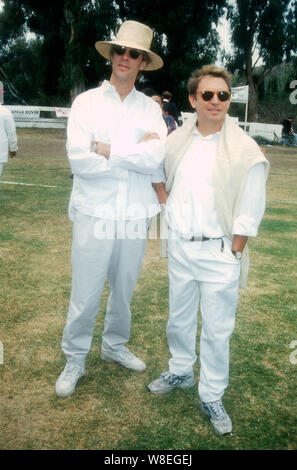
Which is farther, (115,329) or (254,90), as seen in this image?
(254,90)

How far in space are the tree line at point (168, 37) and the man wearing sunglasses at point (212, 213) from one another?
77.0 ft

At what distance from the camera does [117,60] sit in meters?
2.91

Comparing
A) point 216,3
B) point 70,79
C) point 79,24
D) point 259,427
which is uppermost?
point 216,3

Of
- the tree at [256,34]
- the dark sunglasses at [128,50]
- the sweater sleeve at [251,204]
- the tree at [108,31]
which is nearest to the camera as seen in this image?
the sweater sleeve at [251,204]

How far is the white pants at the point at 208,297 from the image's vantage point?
2.67 m

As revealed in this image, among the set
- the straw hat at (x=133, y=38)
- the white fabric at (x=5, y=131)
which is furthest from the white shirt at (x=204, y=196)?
the white fabric at (x=5, y=131)

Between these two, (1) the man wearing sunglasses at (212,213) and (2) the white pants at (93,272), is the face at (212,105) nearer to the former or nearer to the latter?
(1) the man wearing sunglasses at (212,213)

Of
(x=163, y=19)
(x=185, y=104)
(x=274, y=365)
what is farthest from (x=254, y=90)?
(x=274, y=365)

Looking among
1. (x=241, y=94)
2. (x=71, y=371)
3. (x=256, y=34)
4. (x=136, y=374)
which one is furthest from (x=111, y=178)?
(x=256, y=34)

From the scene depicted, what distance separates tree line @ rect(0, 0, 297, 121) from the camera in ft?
82.6

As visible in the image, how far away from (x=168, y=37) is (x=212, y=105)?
27093 mm

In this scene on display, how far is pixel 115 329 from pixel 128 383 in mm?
388
